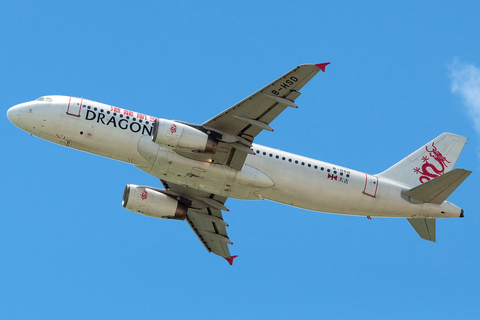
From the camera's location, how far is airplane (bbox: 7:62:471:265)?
35250 millimetres

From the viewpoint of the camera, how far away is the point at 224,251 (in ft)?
151

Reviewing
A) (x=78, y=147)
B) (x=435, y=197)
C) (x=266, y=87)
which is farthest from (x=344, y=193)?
(x=78, y=147)

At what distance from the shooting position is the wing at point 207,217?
4344cm

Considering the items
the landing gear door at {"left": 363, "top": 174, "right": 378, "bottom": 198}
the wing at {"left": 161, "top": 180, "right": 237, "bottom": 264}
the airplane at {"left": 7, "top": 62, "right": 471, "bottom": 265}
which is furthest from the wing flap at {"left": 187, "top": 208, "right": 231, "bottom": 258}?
the landing gear door at {"left": 363, "top": 174, "right": 378, "bottom": 198}

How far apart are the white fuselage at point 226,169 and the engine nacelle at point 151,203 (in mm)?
4689

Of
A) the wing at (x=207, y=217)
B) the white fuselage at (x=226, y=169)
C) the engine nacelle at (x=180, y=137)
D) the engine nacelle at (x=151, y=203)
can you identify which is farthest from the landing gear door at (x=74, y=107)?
the wing at (x=207, y=217)

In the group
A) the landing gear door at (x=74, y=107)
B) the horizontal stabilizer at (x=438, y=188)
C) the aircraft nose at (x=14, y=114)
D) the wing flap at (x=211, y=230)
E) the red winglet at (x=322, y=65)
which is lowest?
the wing flap at (x=211, y=230)

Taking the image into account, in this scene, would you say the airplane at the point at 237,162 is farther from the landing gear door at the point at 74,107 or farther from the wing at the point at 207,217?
the wing at the point at 207,217

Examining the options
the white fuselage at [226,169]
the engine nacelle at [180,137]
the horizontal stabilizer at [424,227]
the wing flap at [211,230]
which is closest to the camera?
the engine nacelle at [180,137]

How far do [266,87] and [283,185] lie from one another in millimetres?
7520

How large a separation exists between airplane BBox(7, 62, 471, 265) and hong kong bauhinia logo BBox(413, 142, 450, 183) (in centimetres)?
30

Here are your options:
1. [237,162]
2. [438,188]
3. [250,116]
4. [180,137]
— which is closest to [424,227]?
Answer: [438,188]

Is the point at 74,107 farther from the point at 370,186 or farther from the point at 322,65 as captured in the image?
the point at 370,186

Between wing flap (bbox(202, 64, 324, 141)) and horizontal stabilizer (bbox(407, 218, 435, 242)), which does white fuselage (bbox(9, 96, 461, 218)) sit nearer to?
horizontal stabilizer (bbox(407, 218, 435, 242))
